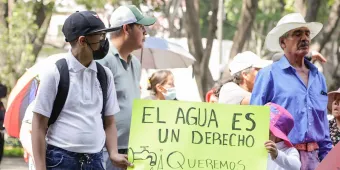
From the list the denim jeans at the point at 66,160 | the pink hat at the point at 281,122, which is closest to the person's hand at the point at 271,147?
the pink hat at the point at 281,122

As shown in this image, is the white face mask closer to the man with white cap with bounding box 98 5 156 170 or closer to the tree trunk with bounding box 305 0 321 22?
the man with white cap with bounding box 98 5 156 170

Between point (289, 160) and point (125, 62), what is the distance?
4.57 ft

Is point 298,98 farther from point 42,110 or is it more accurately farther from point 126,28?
point 42,110

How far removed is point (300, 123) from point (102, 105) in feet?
5.13

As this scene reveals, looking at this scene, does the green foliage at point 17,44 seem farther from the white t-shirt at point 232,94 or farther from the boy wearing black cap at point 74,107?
the boy wearing black cap at point 74,107

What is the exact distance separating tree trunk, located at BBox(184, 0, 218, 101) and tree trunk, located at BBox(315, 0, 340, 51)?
204 centimetres

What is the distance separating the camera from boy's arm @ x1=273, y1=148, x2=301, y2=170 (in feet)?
20.0

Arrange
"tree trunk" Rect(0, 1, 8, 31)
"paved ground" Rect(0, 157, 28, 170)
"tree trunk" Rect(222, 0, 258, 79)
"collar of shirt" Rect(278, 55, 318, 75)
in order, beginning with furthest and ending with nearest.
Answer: "tree trunk" Rect(0, 1, 8, 31)
"paved ground" Rect(0, 157, 28, 170)
"tree trunk" Rect(222, 0, 258, 79)
"collar of shirt" Rect(278, 55, 318, 75)

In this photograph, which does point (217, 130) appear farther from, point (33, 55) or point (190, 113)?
point (33, 55)

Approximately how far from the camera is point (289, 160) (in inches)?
246

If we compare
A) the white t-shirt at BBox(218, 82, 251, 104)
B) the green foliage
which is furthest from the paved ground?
the white t-shirt at BBox(218, 82, 251, 104)

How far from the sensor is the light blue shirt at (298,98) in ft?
22.2

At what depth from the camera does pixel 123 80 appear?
6.77m

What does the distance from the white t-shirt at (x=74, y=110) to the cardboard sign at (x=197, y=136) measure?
287mm
